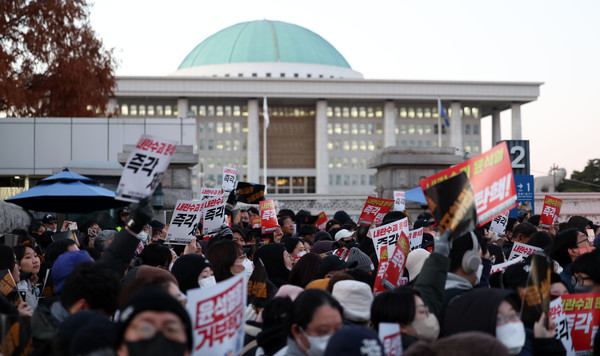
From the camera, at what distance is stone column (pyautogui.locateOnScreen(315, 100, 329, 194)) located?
306 feet

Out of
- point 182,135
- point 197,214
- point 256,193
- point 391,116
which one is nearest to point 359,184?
point 391,116

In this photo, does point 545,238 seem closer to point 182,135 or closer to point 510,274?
point 510,274

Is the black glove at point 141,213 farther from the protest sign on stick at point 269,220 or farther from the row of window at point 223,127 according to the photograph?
the row of window at point 223,127

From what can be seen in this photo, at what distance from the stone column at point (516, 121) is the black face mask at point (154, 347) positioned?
94094 mm

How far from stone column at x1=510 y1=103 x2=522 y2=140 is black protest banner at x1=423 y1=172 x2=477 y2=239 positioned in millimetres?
92110

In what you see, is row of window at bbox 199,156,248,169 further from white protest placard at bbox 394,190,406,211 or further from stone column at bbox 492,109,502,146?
white protest placard at bbox 394,190,406,211

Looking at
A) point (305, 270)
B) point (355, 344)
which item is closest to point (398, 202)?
point (305, 270)

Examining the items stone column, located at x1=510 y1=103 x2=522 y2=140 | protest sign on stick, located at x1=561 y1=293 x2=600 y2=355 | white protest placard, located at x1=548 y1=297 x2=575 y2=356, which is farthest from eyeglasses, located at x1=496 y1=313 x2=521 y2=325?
stone column, located at x1=510 y1=103 x2=522 y2=140

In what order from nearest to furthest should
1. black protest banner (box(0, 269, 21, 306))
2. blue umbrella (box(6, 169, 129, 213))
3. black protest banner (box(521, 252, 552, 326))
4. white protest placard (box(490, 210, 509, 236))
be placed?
1. black protest banner (box(521, 252, 552, 326))
2. black protest banner (box(0, 269, 21, 306))
3. white protest placard (box(490, 210, 509, 236))
4. blue umbrella (box(6, 169, 129, 213))

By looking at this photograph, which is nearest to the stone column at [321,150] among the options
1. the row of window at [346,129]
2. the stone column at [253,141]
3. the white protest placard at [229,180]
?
the row of window at [346,129]

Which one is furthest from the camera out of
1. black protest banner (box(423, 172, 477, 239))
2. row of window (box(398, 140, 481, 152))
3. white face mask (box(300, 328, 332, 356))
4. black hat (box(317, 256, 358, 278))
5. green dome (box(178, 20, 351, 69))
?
green dome (box(178, 20, 351, 69))

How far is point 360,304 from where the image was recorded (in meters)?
4.60

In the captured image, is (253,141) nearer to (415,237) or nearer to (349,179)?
(349,179)

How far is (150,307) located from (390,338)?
134cm
